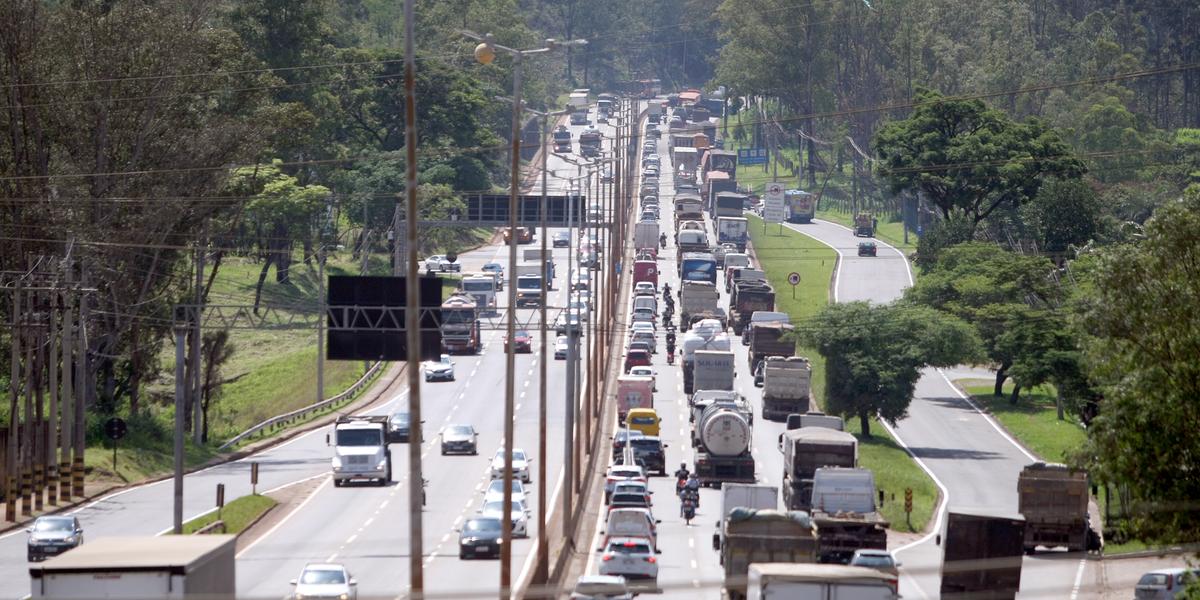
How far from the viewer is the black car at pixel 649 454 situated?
63281 mm

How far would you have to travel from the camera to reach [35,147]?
215 ft

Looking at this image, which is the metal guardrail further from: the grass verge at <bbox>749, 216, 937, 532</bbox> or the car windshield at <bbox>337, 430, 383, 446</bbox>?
the grass verge at <bbox>749, 216, 937, 532</bbox>

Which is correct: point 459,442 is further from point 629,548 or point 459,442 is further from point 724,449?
point 629,548

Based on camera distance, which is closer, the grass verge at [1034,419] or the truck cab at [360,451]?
the truck cab at [360,451]

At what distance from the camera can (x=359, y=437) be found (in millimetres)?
59156

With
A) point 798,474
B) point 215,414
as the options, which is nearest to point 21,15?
point 215,414

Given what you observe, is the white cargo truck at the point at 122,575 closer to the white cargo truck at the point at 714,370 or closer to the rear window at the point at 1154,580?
the rear window at the point at 1154,580

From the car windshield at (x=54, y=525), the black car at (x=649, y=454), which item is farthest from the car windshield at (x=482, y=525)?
the black car at (x=649, y=454)

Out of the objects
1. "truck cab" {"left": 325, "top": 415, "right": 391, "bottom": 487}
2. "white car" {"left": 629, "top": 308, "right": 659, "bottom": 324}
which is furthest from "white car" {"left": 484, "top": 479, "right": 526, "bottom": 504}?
"white car" {"left": 629, "top": 308, "right": 659, "bottom": 324}

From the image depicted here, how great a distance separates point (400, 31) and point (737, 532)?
153m

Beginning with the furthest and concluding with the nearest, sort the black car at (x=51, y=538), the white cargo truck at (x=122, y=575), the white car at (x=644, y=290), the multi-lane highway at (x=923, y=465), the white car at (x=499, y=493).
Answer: the white car at (x=644, y=290) → the white car at (x=499, y=493) → the multi-lane highway at (x=923, y=465) → the black car at (x=51, y=538) → the white cargo truck at (x=122, y=575)

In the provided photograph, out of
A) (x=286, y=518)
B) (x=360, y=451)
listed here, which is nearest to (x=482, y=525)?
(x=286, y=518)

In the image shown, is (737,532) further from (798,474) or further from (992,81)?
(992,81)

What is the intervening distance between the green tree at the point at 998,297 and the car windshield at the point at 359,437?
27.8 metres
